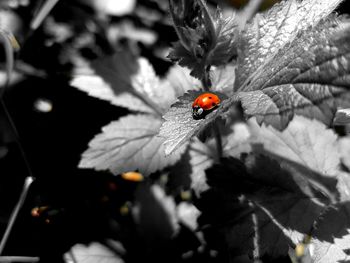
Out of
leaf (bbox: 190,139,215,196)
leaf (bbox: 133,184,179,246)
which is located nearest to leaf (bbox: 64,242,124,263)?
leaf (bbox: 133,184,179,246)

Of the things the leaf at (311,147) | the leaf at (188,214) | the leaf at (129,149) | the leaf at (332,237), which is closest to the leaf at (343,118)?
the leaf at (311,147)

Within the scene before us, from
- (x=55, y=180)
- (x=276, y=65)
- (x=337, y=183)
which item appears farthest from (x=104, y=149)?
(x=337, y=183)

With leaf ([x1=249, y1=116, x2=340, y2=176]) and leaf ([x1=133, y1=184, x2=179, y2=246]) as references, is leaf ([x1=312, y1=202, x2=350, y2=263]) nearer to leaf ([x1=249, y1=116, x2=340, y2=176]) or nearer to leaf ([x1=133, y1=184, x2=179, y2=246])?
leaf ([x1=249, y1=116, x2=340, y2=176])

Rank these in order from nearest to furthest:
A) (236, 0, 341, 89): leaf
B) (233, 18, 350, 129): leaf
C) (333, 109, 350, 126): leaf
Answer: (233, 18, 350, 129): leaf
(236, 0, 341, 89): leaf
(333, 109, 350, 126): leaf

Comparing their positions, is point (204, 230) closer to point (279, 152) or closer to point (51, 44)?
point (279, 152)

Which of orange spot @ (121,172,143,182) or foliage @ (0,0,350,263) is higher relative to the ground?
foliage @ (0,0,350,263)

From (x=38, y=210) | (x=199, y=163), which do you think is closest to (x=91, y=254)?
(x=38, y=210)
